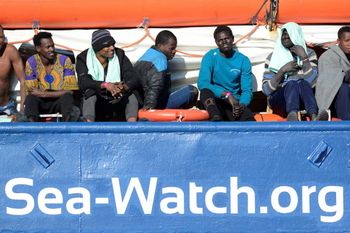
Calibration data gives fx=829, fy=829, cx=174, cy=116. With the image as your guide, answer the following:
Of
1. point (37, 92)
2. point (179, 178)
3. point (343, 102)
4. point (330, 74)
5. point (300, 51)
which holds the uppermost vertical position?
point (300, 51)

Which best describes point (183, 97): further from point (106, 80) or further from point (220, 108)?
point (106, 80)

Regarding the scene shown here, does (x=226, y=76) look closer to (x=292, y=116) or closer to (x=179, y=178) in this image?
(x=292, y=116)

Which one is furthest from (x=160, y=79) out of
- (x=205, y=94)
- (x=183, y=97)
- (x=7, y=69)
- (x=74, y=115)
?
(x=7, y=69)

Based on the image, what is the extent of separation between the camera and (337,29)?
6.62 m

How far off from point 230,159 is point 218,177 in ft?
0.40

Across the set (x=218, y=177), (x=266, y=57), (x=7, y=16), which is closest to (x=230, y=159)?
(x=218, y=177)

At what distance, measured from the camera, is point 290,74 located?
20.4 ft

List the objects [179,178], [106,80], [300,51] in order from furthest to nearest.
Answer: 1. [300,51]
2. [106,80]
3. [179,178]

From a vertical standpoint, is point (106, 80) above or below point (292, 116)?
above

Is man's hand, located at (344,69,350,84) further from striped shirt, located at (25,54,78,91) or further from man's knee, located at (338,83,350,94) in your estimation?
striped shirt, located at (25,54,78,91)

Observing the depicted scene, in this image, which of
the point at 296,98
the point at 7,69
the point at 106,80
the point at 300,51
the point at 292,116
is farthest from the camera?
the point at 7,69

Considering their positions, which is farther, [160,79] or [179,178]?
[160,79]

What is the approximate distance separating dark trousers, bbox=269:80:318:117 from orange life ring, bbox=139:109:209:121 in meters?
0.58

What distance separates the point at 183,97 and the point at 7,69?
1.36 m
